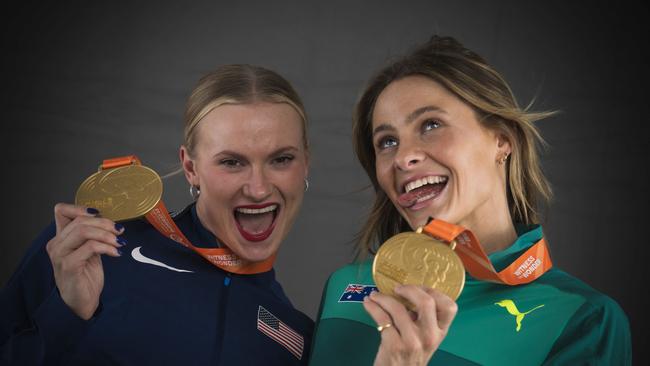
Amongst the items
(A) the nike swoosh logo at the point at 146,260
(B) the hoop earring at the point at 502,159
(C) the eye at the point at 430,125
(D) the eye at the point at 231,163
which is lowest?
(A) the nike swoosh logo at the point at 146,260

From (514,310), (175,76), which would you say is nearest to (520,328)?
(514,310)

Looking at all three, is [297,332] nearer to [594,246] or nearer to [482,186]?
[482,186]

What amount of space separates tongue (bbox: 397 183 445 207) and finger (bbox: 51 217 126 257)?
0.96 m

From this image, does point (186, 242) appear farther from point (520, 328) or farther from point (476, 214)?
point (520, 328)

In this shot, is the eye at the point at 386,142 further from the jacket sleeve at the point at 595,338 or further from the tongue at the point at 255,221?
the jacket sleeve at the point at 595,338

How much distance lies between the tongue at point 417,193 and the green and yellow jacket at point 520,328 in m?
0.30

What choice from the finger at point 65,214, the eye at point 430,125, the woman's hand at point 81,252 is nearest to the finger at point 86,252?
the woman's hand at point 81,252

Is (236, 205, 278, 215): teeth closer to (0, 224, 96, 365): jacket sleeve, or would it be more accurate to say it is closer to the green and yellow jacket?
the green and yellow jacket

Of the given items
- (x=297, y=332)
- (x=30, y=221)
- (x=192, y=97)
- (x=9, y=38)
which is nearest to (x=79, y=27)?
(x=9, y=38)

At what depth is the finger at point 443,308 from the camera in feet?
6.28

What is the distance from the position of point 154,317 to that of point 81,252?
1.77 ft

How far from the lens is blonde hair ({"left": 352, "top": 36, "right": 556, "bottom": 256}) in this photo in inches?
102

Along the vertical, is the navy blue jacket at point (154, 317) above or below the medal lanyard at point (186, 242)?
below

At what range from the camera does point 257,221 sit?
3229mm
